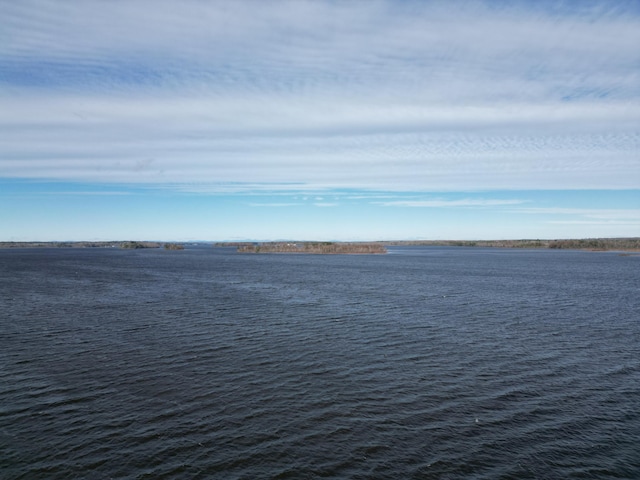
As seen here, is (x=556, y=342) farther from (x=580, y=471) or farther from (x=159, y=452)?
(x=159, y=452)

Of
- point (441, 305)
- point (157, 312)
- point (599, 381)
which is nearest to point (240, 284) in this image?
point (157, 312)

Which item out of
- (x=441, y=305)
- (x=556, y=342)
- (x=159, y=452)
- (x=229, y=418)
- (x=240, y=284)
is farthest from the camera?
(x=240, y=284)

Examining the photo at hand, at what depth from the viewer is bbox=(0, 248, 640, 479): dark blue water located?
1438 cm

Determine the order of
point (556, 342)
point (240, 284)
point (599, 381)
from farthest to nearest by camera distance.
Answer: point (240, 284), point (556, 342), point (599, 381)

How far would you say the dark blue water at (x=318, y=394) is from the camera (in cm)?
1438

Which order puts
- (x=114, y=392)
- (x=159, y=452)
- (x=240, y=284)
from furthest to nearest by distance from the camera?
(x=240, y=284), (x=114, y=392), (x=159, y=452)

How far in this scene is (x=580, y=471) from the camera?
1392cm

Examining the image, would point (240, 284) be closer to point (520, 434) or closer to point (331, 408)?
point (331, 408)

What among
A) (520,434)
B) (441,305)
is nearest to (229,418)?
(520,434)

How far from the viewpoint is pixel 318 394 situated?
2009 centimetres

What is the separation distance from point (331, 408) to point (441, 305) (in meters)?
29.2

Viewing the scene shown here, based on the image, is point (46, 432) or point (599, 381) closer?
point (46, 432)

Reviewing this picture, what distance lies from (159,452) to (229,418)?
3.23 metres

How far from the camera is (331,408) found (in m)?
18.5
